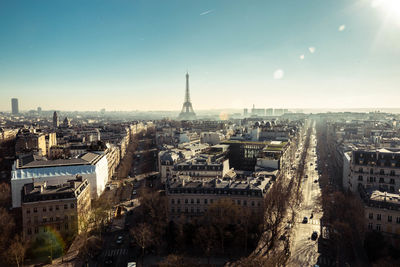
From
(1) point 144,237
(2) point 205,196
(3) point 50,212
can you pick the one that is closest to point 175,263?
(1) point 144,237

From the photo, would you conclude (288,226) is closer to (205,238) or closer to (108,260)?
(205,238)

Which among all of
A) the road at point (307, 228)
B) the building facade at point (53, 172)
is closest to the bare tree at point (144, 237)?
the road at point (307, 228)

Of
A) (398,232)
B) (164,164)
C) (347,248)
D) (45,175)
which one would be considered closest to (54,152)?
(45,175)

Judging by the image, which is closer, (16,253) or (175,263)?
Answer: (175,263)

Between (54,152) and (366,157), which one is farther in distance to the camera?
(54,152)

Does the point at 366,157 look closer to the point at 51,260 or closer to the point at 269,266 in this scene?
the point at 269,266

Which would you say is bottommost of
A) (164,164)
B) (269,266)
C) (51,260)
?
(51,260)
